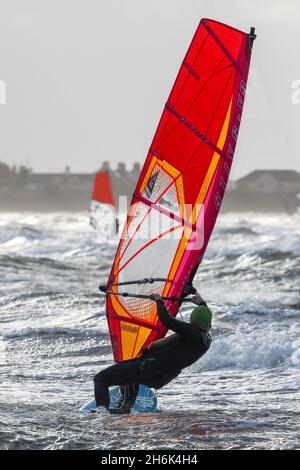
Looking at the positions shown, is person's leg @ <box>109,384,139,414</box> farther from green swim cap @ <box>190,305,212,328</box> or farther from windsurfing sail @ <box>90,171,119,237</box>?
windsurfing sail @ <box>90,171,119,237</box>

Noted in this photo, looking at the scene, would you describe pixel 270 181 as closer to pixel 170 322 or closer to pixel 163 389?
pixel 163 389

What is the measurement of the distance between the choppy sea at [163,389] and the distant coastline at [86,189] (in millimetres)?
91457

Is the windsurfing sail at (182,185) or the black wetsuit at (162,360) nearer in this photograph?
the black wetsuit at (162,360)

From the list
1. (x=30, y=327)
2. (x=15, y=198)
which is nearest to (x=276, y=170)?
(x=15, y=198)

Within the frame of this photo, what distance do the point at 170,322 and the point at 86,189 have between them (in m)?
118

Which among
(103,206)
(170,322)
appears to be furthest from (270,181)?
(170,322)

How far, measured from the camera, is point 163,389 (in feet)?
28.6

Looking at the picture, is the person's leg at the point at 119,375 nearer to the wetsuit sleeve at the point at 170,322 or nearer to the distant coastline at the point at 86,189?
the wetsuit sleeve at the point at 170,322

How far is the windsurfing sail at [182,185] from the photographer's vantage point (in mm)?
7594

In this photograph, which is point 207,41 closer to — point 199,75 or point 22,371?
point 199,75

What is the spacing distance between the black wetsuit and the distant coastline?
99286 mm

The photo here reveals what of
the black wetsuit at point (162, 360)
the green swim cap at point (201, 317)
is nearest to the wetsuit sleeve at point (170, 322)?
the black wetsuit at point (162, 360)

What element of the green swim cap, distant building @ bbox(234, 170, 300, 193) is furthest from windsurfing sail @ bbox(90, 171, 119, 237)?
distant building @ bbox(234, 170, 300, 193)

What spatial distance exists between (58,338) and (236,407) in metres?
4.22
